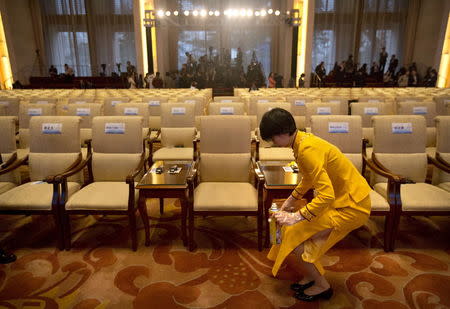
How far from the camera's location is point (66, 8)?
15.6 meters

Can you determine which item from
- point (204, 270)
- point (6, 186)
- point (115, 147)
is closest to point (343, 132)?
point (204, 270)

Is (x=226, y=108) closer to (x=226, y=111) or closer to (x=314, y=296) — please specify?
(x=226, y=111)

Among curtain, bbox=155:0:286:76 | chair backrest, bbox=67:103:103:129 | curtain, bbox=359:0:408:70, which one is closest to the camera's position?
chair backrest, bbox=67:103:103:129

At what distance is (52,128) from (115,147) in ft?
1.97

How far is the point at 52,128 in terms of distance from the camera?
2.88 m

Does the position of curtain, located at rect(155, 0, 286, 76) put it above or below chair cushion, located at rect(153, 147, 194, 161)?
above

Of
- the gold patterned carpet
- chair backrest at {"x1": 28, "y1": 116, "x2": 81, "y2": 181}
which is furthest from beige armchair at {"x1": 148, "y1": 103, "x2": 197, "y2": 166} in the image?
the gold patterned carpet

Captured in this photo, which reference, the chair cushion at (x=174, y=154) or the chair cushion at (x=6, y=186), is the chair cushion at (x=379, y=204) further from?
the chair cushion at (x=6, y=186)

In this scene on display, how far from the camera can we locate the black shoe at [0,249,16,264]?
2.33 metres

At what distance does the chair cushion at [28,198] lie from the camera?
93.8 inches

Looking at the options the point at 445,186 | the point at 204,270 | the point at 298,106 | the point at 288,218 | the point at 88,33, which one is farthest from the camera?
the point at 88,33

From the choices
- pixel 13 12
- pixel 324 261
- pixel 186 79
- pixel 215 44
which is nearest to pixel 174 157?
pixel 324 261

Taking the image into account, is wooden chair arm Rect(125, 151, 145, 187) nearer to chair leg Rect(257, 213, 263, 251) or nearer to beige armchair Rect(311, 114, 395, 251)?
chair leg Rect(257, 213, 263, 251)

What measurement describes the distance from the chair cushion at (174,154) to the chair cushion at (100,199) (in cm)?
95
